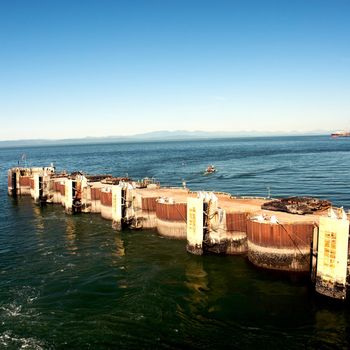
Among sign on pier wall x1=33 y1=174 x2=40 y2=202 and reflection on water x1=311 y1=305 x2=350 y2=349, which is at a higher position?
sign on pier wall x1=33 y1=174 x2=40 y2=202

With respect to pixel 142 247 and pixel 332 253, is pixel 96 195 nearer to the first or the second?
pixel 142 247

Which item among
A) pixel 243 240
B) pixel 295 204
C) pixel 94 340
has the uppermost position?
pixel 295 204

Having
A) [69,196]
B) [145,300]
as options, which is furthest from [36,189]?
[145,300]

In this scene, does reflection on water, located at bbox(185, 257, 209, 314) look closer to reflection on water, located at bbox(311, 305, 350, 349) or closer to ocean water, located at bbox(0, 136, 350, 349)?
→ ocean water, located at bbox(0, 136, 350, 349)

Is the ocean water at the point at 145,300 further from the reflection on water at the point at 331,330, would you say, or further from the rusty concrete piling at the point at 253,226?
the rusty concrete piling at the point at 253,226

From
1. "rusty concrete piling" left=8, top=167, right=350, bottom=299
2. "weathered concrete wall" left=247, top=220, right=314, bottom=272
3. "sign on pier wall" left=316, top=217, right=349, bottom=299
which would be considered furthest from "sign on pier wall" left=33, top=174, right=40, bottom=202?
"sign on pier wall" left=316, top=217, right=349, bottom=299

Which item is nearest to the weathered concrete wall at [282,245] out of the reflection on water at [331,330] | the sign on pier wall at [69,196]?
the reflection on water at [331,330]

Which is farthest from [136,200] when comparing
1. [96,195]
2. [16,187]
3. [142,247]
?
[16,187]

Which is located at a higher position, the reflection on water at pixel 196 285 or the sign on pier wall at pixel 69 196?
the sign on pier wall at pixel 69 196
